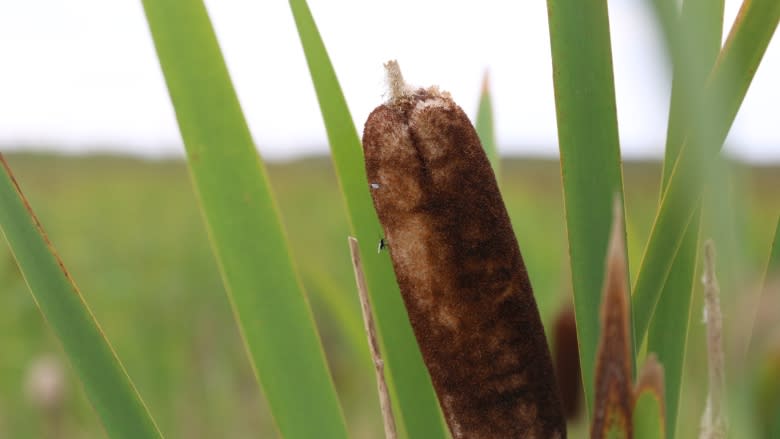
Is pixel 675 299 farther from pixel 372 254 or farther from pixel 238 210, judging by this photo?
pixel 238 210

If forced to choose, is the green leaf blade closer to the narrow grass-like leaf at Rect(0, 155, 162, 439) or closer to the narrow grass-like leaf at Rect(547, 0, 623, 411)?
the narrow grass-like leaf at Rect(547, 0, 623, 411)

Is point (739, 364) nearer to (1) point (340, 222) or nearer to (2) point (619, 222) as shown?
(2) point (619, 222)

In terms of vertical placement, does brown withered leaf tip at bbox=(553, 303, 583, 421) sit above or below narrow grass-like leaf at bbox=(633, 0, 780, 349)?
below

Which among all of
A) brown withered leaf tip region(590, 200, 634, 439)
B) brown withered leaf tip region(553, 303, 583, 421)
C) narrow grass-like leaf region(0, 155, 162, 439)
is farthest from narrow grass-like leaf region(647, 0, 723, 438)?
narrow grass-like leaf region(0, 155, 162, 439)

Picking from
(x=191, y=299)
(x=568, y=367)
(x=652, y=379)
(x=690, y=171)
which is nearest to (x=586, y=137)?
(x=690, y=171)

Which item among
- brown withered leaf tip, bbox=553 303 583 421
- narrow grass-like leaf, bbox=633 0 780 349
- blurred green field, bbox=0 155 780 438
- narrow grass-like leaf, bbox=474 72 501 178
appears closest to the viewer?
narrow grass-like leaf, bbox=633 0 780 349

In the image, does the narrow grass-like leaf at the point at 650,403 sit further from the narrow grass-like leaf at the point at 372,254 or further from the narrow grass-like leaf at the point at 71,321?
the narrow grass-like leaf at the point at 71,321
